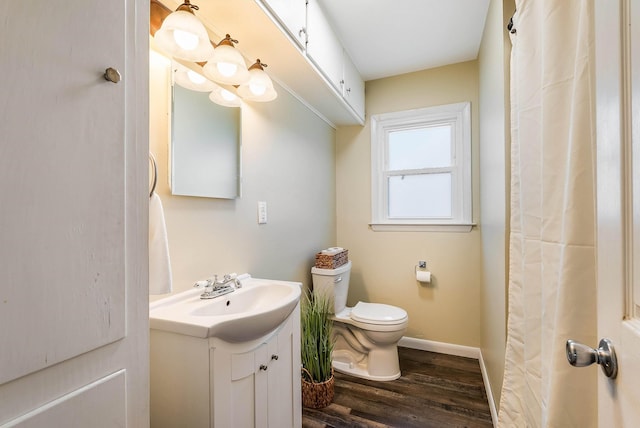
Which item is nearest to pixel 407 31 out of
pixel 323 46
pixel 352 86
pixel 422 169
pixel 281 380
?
pixel 352 86

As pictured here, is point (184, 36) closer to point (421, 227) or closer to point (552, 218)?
point (552, 218)

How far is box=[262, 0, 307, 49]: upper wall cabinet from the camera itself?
120 centimetres

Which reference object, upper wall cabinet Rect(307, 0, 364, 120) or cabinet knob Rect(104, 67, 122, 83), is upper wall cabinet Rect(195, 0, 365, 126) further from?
cabinet knob Rect(104, 67, 122, 83)

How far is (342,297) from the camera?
7.28 feet

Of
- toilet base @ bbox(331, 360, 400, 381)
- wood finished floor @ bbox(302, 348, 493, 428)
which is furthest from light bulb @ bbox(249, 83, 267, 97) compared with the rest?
toilet base @ bbox(331, 360, 400, 381)

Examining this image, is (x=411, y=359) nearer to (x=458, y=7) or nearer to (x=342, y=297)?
(x=342, y=297)

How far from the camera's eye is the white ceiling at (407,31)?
5.50 feet

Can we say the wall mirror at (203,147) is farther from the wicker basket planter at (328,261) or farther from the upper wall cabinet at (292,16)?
the wicker basket planter at (328,261)

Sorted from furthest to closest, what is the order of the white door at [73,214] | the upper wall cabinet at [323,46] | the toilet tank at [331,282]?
the toilet tank at [331,282] < the upper wall cabinet at [323,46] < the white door at [73,214]

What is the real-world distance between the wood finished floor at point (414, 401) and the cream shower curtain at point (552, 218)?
74 centimetres

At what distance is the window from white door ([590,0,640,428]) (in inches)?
75.4

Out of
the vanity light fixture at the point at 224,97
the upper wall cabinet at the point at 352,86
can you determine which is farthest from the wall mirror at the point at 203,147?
the upper wall cabinet at the point at 352,86

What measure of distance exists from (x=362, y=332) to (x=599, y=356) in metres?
1.67

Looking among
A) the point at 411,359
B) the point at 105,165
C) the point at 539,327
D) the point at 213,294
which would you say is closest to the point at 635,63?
the point at 539,327
